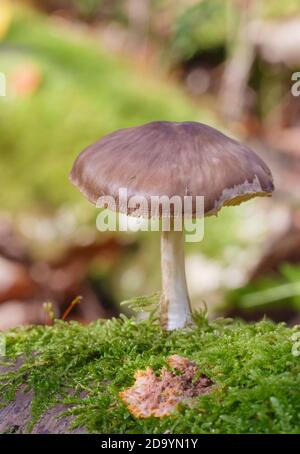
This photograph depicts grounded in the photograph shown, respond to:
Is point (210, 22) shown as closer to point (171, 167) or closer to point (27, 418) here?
point (171, 167)

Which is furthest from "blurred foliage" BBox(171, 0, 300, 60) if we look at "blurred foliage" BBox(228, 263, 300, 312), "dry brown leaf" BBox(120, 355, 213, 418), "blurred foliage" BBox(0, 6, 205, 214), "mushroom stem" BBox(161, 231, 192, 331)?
"dry brown leaf" BBox(120, 355, 213, 418)

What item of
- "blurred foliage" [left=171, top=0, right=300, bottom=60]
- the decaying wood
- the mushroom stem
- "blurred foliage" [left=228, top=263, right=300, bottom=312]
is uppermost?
"blurred foliage" [left=171, top=0, right=300, bottom=60]

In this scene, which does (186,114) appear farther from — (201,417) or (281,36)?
(201,417)

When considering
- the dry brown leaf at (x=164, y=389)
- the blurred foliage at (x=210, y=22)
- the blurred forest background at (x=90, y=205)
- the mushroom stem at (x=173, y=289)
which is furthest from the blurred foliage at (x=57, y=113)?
the dry brown leaf at (x=164, y=389)

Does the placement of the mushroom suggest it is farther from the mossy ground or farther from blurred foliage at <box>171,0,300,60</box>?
blurred foliage at <box>171,0,300,60</box>

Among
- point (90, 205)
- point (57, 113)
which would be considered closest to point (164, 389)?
point (90, 205)
